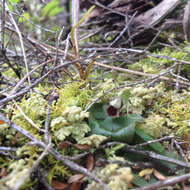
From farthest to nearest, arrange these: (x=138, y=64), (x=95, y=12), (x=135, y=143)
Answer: (x=95, y=12) → (x=138, y=64) → (x=135, y=143)

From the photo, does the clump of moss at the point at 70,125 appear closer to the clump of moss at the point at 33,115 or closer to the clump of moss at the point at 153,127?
the clump of moss at the point at 33,115

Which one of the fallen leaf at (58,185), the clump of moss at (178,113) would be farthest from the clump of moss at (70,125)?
the clump of moss at (178,113)

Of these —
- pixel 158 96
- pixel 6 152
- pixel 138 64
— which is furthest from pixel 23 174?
pixel 138 64

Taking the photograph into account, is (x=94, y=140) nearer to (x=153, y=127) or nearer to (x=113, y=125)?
(x=113, y=125)

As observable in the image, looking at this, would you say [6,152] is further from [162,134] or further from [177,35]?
[177,35]

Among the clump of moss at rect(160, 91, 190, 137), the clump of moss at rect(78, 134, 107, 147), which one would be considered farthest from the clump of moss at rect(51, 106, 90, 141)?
the clump of moss at rect(160, 91, 190, 137)

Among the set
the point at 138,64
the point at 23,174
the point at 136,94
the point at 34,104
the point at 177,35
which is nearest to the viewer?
the point at 23,174

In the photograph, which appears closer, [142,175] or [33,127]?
[142,175]

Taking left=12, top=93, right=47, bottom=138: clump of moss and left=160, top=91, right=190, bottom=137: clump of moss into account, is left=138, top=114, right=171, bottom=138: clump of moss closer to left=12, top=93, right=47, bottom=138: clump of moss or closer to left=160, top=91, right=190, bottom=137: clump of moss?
left=160, top=91, right=190, bottom=137: clump of moss

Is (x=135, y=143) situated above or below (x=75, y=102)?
below
